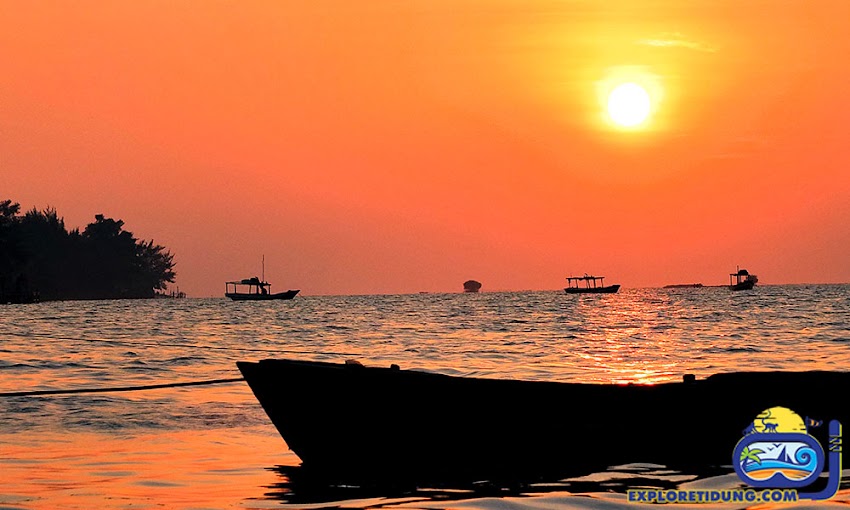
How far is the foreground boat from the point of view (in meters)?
14.8

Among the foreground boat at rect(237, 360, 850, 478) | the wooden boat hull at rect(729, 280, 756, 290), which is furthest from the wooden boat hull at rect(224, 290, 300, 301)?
the foreground boat at rect(237, 360, 850, 478)

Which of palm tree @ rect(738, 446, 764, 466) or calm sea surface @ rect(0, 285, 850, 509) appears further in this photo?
palm tree @ rect(738, 446, 764, 466)

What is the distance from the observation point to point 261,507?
13.1 m

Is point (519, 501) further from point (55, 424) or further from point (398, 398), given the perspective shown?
point (55, 424)

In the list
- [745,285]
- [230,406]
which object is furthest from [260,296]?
[230,406]

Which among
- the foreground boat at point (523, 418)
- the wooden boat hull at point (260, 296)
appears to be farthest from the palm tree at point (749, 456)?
the wooden boat hull at point (260, 296)

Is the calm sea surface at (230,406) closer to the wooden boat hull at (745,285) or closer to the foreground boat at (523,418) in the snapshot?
the foreground boat at (523,418)

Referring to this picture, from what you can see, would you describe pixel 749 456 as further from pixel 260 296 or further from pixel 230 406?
pixel 260 296

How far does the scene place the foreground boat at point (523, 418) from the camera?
1478cm

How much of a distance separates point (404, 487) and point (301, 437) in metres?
1.91

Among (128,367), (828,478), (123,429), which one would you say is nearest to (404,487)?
(828,478)

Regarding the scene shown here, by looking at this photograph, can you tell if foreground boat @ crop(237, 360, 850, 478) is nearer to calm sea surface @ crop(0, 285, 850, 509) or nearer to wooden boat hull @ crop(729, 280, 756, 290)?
calm sea surface @ crop(0, 285, 850, 509)

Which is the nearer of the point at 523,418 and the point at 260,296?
the point at 523,418

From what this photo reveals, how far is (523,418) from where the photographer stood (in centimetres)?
1490
